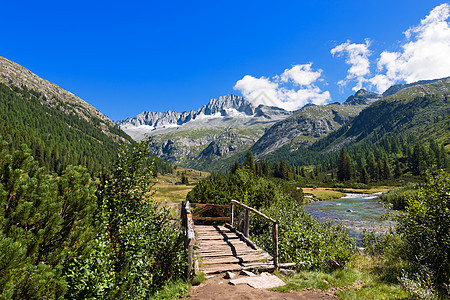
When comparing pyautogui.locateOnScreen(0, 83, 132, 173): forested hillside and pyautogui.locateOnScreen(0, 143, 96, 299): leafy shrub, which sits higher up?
pyautogui.locateOnScreen(0, 83, 132, 173): forested hillside

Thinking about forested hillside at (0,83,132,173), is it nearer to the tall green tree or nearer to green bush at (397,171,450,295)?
the tall green tree

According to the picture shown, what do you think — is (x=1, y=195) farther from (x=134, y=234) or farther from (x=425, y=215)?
(x=425, y=215)

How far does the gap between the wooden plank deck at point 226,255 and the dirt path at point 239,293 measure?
1183 mm

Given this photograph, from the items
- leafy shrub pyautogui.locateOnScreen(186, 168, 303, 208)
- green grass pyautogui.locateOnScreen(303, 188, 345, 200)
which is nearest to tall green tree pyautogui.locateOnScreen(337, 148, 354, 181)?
green grass pyautogui.locateOnScreen(303, 188, 345, 200)

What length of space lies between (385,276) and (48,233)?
1216cm

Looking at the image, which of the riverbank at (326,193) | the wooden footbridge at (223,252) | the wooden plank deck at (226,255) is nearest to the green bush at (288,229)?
the wooden footbridge at (223,252)

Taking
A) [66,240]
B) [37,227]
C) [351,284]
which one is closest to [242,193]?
[351,284]

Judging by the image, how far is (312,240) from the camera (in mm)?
11758

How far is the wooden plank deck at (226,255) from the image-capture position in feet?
32.7

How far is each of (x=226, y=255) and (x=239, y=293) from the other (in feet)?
12.2

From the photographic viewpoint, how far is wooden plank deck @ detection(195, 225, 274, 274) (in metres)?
9.97

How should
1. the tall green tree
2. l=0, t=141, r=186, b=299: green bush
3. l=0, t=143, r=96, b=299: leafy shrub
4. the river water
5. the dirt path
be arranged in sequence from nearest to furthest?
l=0, t=143, r=96, b=299: leafy shrub → l=0, t=141, r=186, b=299: green bush → the dirt path → the river water → the tall green tree

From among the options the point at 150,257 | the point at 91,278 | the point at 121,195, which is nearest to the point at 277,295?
the point at 150,257

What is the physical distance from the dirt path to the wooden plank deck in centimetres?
118
